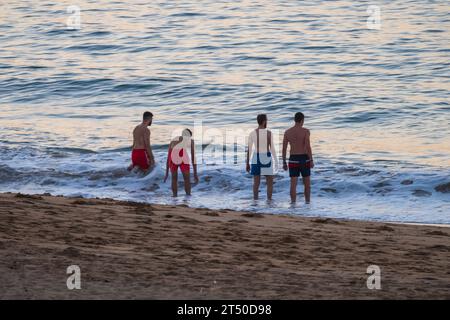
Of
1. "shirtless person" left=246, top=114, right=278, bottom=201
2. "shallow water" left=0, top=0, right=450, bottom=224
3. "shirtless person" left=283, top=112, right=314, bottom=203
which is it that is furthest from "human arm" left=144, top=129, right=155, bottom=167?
"shirtless person" left=283, top=112, right=314, bottom=203

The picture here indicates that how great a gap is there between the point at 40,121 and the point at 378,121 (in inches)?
342

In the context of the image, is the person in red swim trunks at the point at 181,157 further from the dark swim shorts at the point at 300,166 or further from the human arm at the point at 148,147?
the dark swim shorts at the point at 300,166

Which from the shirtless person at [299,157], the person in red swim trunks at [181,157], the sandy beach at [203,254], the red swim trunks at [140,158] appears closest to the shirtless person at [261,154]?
the shirtless person at [299,157]

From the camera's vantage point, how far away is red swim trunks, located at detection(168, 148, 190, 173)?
14469 millimetres

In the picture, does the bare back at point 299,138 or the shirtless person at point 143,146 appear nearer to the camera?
the bare back at point 299,138

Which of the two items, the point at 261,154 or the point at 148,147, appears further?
the point at 148,147

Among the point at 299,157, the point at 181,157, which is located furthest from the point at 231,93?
the point at 299,157

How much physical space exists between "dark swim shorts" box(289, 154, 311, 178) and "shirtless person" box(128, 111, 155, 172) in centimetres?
266

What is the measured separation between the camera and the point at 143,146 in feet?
49.7

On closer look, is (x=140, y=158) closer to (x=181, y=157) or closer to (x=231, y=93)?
(x=181, y=157)

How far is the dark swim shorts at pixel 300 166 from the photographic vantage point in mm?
13906

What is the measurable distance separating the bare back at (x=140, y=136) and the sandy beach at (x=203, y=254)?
3372 millimetres

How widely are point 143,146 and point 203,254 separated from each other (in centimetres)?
702
